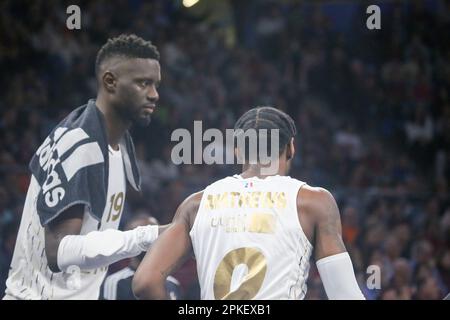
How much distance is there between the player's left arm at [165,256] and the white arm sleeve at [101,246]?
1.24ft

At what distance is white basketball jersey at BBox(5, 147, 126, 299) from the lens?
427 centimetres

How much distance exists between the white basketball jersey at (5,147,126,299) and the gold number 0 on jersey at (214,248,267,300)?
0.87 meters

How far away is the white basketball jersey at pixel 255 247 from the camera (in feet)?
11.9

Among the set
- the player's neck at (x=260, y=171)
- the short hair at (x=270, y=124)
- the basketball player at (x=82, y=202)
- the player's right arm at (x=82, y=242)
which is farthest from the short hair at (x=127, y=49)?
the player's neck at (x=260, y=171)

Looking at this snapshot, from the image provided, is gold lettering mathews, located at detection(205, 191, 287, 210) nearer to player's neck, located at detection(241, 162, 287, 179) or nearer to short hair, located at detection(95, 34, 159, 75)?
player's neck, located at detection(241, 162, 287, 179)

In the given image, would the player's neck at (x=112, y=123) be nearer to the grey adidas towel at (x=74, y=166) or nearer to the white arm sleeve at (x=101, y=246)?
the grey adidas towel at (x=74, y=166)

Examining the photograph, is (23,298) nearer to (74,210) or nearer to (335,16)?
(74,210)

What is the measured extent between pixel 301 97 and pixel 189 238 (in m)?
6.77

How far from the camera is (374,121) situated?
1032cm

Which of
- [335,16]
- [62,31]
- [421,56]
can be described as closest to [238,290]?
[62,31]

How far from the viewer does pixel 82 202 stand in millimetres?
4152

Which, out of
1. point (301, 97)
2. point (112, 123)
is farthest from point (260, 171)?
point (301, 97)

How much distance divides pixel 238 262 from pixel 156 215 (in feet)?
12.2

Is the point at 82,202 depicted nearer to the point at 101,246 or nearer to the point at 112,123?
the point at 101,246
